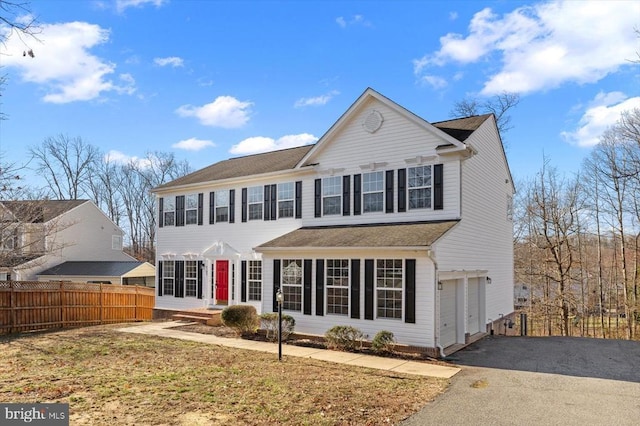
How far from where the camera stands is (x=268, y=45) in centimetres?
1602

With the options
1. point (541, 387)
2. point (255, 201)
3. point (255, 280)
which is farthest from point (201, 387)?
point (255, 201)

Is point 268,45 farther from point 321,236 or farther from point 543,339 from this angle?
point 543,339

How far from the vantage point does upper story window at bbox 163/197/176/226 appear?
2170 centimetres

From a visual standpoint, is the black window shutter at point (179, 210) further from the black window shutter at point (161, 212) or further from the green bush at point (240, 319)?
the green bush at point (240, 319)

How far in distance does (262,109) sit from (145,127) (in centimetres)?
1331

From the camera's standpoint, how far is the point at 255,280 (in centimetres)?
1830

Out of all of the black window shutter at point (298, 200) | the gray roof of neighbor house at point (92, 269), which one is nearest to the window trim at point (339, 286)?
the black window shutter at point (298, 200)

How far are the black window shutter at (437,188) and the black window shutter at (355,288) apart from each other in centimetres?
325

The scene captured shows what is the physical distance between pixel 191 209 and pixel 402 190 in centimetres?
1116

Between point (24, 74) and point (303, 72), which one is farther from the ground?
point (303, 72)

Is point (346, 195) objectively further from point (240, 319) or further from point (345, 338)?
point (240, 319)

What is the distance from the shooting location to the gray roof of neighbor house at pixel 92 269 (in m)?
29.8

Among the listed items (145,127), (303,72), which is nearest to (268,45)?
(303,72)

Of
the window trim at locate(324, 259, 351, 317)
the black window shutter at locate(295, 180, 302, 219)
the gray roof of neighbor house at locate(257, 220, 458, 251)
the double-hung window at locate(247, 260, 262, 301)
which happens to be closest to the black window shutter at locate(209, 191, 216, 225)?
the double-hung window at locate(247, 260, 262, 301)
